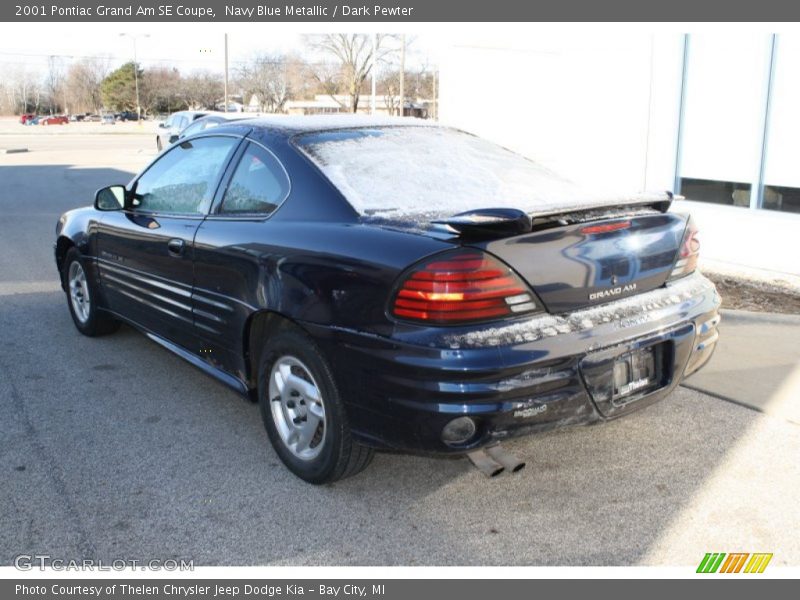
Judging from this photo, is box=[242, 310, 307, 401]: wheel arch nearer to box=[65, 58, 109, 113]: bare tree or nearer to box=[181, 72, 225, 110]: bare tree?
box=[181, 72, 225, 110]: bare tree

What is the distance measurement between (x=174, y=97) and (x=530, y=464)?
91279 millimetres

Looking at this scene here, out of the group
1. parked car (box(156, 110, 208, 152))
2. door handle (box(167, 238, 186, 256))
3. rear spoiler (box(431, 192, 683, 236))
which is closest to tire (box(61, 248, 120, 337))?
door handle (box(167, 238, 186, 256))

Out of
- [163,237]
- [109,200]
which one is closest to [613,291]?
[163,237]

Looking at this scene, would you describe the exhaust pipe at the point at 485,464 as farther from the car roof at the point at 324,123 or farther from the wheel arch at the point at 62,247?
the wheel arch at the point at 62,247

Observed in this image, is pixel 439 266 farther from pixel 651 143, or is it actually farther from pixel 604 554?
pixel 651 143

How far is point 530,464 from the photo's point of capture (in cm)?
376

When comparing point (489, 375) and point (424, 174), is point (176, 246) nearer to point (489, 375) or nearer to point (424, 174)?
point (424, 174)

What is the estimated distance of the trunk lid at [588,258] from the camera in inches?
118

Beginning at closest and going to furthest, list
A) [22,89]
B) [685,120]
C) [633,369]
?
[633,369] → [685,120] → [22,89]

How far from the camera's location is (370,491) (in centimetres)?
352

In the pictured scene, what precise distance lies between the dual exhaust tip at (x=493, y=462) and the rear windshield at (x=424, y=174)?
1.06m

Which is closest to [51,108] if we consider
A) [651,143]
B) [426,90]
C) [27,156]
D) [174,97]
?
[174,97]

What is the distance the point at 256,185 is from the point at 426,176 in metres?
0.86

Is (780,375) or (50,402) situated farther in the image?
(780,375)
